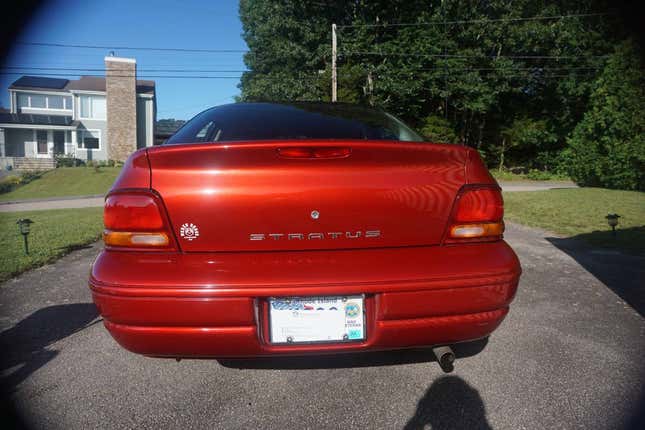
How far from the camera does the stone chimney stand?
28.0 metres

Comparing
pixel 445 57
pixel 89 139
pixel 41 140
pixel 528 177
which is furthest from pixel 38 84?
pixel 528 177

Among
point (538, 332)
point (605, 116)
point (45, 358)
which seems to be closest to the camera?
point (45, 358)

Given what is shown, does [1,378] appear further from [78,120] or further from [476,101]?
[78,120]

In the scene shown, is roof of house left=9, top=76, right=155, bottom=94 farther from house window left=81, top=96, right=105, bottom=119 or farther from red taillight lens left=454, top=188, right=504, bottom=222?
red taillight lens left=454, top=188, right=504, bottom=222

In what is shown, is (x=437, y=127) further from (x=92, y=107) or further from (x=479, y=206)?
(x=92, y=107)

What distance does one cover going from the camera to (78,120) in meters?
30.2

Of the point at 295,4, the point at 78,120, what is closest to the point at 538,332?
the point at 295,4

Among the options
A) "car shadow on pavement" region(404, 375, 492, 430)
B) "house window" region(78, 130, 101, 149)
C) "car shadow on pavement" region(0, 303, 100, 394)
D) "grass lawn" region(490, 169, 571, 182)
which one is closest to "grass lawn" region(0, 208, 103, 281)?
"car shadow on pavement" region(0, 303, 100, 394)

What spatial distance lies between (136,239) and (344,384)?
47.4 inches

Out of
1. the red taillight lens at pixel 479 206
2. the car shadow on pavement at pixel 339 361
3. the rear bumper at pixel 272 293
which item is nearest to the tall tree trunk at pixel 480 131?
the car shadow on pavement at pixel 339 361

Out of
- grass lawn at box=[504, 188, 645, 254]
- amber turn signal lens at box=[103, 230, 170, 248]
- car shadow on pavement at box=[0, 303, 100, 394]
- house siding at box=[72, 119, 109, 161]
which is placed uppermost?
house siding at box=[72, 119, 109, 161]

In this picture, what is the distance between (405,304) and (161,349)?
0.98m

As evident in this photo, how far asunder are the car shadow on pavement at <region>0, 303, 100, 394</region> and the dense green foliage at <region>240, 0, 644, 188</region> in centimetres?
1775

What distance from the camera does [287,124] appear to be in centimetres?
227
